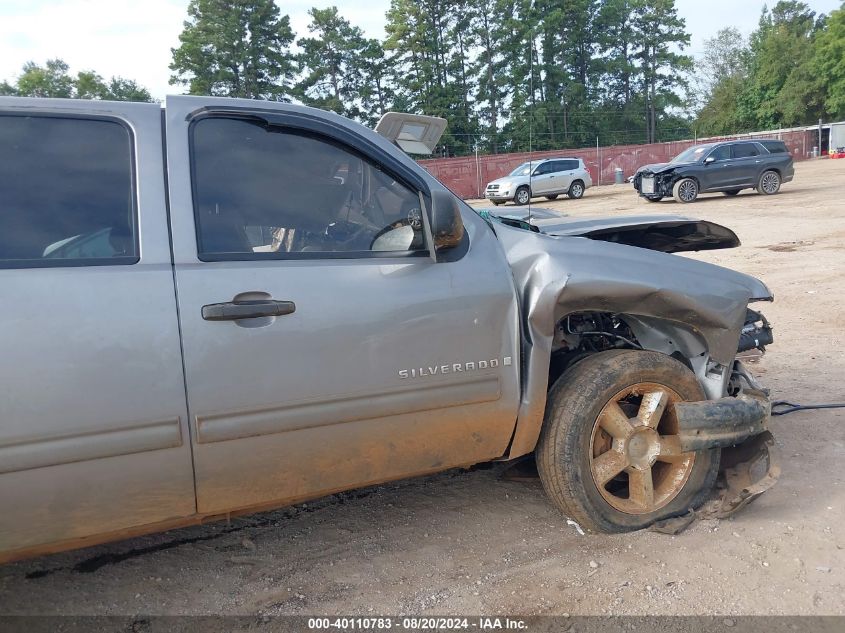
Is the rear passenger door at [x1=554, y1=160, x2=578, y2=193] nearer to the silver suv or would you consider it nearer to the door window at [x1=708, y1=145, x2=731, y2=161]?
the silver suv

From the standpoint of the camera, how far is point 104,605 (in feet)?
8.70

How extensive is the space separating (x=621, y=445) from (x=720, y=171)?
767 inches

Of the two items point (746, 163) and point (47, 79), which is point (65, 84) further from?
point (746, 163)

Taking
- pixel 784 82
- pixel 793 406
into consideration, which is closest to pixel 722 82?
pixel 784 82

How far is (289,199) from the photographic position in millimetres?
2576

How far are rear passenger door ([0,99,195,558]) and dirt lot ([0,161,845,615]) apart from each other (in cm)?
62

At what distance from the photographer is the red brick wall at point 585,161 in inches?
1324

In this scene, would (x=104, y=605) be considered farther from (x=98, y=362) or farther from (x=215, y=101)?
(x=215, y=101)

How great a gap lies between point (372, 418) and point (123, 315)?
932 millimetres

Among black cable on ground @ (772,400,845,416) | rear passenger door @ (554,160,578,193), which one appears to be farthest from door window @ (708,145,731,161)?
black cable on ground @ (772,400,845,416)

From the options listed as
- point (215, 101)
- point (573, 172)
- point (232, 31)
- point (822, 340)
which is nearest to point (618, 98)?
point (232, 31)

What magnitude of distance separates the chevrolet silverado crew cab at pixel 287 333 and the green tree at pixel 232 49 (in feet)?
154

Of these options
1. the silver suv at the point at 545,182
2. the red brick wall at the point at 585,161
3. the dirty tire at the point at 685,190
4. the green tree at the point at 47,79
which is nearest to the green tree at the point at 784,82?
the red brick wall at the point at 585,161

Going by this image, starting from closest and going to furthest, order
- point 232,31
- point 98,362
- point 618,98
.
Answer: point 98,362 < point 232,31 < point 618,98
